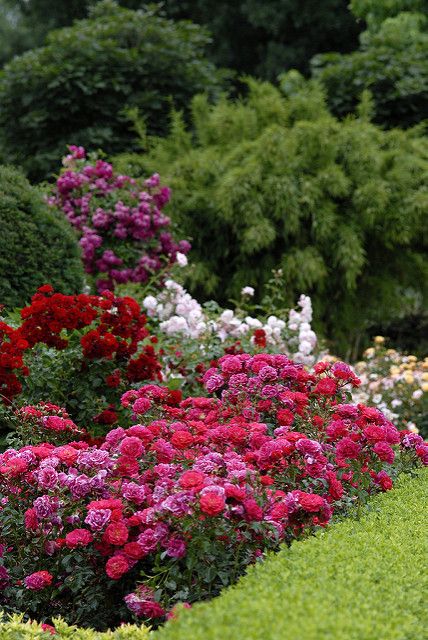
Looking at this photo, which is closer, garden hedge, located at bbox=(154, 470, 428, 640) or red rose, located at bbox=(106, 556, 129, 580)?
garden hedge, located at bbox=(154, 470, 428, 640)

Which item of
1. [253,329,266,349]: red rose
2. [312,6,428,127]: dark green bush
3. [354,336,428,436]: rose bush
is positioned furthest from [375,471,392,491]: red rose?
[312,6,428,127]: dark green bush

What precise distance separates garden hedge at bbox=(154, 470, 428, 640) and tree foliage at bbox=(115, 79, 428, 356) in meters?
5.19

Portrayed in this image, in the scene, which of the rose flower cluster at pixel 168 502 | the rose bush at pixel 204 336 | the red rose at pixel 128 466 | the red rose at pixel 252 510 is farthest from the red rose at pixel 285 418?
the rose bush at pixel 204 336

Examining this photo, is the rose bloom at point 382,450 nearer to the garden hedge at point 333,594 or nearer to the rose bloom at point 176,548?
the garden hedge at point 333,594

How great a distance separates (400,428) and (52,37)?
21.4 feet

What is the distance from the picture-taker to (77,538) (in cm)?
281

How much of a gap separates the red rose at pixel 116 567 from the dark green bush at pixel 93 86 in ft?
26.2

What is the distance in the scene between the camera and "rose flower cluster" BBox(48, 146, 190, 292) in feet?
24.5

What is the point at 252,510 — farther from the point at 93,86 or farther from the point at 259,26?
the point at 259,26

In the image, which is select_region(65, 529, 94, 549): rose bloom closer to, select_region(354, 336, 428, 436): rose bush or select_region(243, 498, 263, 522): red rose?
select_region(243, 498, 263, 522): red rose

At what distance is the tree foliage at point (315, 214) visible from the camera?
7.98m

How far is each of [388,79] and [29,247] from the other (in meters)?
6.65

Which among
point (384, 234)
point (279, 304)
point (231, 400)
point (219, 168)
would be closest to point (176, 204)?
point (219, 168)

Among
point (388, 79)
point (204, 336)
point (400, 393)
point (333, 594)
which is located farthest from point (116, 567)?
point (388, 79)
